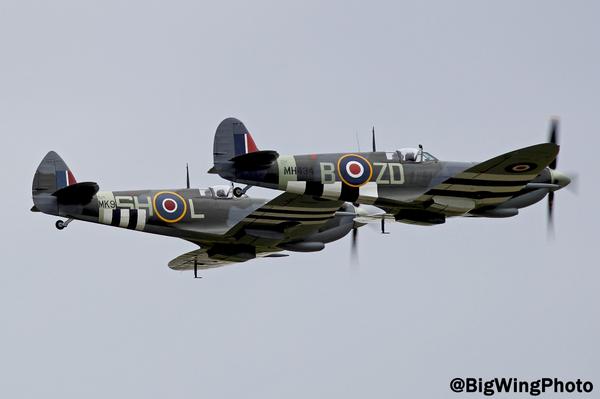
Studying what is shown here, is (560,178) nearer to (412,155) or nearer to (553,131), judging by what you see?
(553,131)

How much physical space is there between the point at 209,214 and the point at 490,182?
26.1ft

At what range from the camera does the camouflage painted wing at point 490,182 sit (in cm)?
3862

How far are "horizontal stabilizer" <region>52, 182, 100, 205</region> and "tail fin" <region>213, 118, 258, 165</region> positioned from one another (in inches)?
133

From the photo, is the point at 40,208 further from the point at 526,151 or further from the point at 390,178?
the point at 526,151

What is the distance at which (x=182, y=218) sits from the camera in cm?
4272

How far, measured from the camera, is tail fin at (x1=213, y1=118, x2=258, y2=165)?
39.5m

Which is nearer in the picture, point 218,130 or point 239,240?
point 218,130

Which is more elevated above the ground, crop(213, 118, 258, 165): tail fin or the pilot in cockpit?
crop(213, 118, 258, 165): tail fin

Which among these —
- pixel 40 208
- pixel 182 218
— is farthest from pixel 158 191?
pixel 40 208

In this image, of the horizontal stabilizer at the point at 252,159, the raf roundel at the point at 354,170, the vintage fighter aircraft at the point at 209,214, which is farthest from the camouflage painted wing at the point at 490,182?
the horizontal stabilizer at the point at 252,159

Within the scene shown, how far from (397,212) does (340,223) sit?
3639 mm

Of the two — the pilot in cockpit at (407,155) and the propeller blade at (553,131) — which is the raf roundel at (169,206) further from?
the propeller blade at (553,131)

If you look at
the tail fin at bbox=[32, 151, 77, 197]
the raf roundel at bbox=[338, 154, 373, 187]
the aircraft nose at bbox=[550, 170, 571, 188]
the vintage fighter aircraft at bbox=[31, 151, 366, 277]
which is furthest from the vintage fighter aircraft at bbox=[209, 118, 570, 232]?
the tail fin at bbox=[32, 151, 77, 197]

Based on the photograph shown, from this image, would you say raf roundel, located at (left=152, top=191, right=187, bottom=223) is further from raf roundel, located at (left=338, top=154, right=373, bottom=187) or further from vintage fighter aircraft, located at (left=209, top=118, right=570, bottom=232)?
raf roundel, located at (left=338, top=154, right=373, bottom=187)
